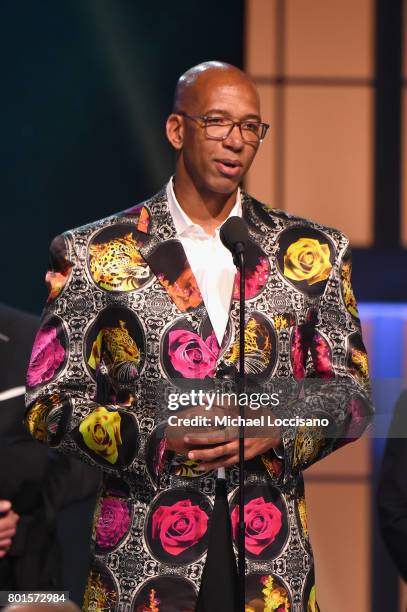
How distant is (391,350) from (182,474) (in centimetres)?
143

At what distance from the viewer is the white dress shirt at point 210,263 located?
221 cm

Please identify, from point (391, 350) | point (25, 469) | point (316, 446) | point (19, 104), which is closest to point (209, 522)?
point (316, 446)

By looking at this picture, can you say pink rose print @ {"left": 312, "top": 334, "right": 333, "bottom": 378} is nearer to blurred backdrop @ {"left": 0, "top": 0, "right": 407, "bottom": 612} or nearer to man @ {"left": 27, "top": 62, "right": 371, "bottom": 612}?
man @ {"left": 27, "top": 62, "right": 371, "bottom": 612}

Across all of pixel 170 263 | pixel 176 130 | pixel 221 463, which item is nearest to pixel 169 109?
pixel 176 130

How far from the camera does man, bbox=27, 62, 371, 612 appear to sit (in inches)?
80.8

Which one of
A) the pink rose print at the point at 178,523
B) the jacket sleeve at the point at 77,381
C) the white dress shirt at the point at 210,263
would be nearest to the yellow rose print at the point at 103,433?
the jacket sleeve at the point at 77,381

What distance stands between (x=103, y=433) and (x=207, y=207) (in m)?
0.51

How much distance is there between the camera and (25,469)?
10.1 feet

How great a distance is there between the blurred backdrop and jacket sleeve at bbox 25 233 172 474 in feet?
4.60

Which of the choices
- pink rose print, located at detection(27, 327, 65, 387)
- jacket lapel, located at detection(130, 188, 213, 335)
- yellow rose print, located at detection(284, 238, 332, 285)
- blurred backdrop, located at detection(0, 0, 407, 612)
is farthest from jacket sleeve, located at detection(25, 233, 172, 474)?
blurred backdrop, located at detection(0, 0, 407, 612)

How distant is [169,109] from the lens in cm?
380

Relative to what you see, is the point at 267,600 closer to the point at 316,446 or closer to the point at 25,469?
the point at 316,446

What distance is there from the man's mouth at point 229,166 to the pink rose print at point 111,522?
2.02 ft

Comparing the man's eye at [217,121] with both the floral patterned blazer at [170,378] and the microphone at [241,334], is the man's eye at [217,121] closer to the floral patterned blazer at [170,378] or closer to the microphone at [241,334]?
the floral patterned blazer at [170,378]
